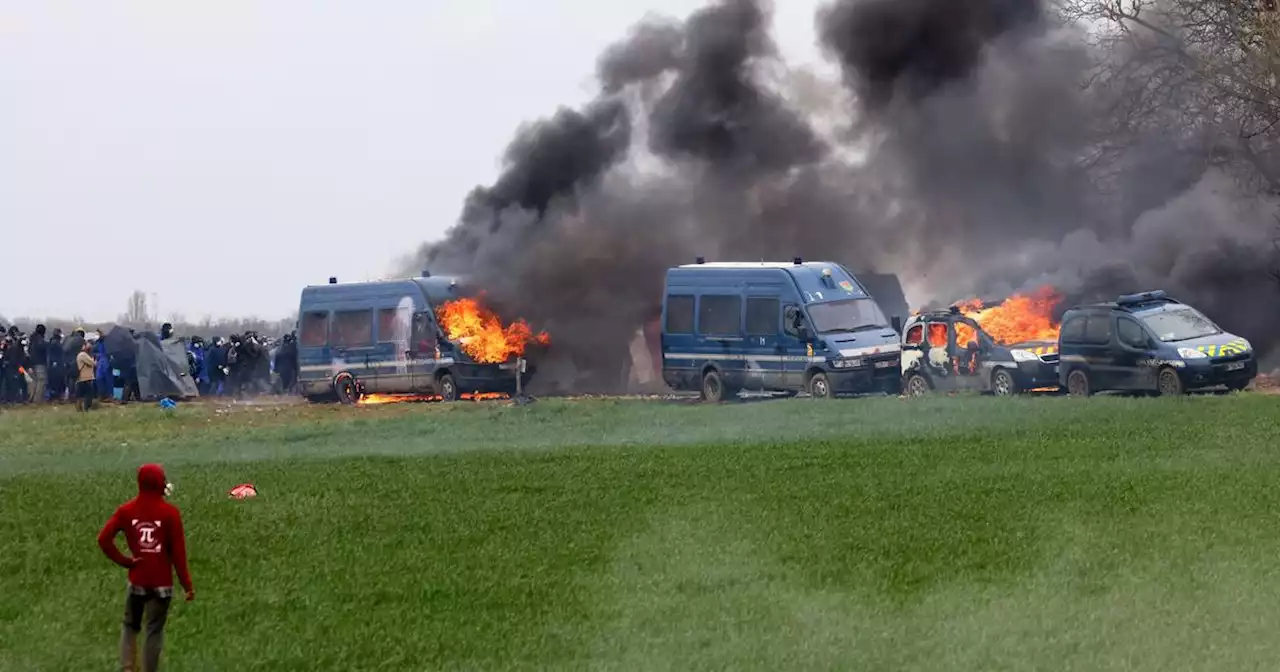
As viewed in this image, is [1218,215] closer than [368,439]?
No

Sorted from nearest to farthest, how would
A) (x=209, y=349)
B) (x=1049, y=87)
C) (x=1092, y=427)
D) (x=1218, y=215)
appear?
(x=1092, y=427)
(x=1218, y=215)
(x=209, y=349)
(x=1049, y=87)

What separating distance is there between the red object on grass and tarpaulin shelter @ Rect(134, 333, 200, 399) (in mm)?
21637

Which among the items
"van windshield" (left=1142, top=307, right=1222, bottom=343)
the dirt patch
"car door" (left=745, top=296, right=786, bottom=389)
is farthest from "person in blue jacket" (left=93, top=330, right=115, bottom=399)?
the dirt patch

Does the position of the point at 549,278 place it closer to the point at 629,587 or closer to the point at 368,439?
the point at 368,439

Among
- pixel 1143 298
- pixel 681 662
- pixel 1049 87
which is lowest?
pixel 681 662

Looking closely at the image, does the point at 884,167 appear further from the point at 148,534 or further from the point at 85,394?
the point at 148,534

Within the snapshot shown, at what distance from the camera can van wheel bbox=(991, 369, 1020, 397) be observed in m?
31.8

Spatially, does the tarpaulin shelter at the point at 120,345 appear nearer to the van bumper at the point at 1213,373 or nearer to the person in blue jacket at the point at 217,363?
the person in blue jacket at the point at 217,363

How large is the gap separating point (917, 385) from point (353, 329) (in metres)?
12.4

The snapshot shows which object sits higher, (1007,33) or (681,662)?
(1007,33)

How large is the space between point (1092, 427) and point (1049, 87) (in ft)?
82.5

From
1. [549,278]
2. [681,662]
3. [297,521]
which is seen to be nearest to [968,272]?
[549,278]

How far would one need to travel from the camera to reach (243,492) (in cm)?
2030

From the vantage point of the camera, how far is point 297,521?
18.1m
